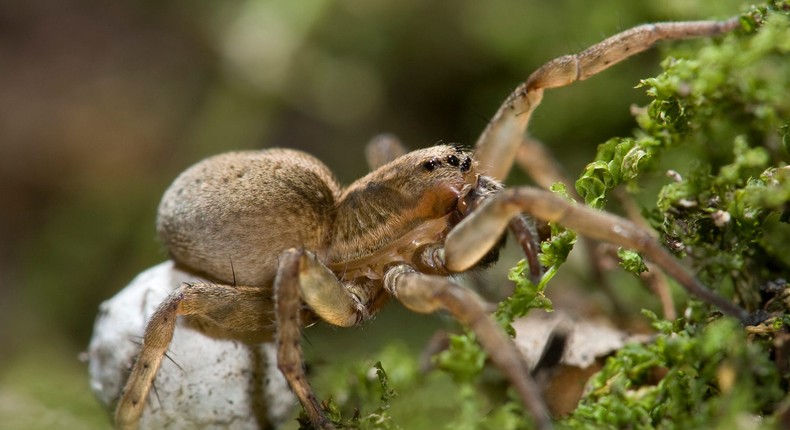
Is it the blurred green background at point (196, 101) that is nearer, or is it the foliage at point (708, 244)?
the foliage at point (708, 244)

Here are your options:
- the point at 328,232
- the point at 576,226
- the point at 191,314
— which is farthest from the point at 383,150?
the point at 576,226

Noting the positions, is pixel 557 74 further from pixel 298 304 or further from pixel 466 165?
pixel 298 304

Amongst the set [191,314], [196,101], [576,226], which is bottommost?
[191,314]

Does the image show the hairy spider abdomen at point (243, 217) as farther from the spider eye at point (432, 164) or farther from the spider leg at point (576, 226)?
the spider leg at point (576, 226)

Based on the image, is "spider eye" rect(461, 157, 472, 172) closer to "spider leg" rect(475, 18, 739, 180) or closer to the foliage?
"spider leg" rect(475, 18, 739, 180)

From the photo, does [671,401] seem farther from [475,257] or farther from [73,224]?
[73,224]

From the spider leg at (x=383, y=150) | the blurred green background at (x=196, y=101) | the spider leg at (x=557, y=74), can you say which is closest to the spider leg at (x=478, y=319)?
the spider leg at (x=557, y=74)

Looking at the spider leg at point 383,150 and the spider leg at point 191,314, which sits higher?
the spider leg at point 383,150
